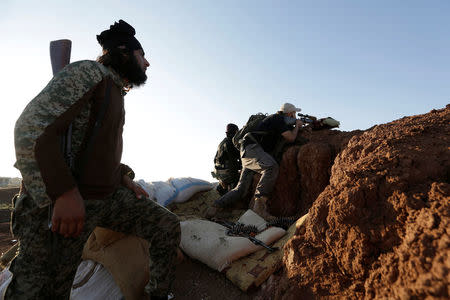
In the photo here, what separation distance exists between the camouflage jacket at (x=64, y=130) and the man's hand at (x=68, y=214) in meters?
0.04

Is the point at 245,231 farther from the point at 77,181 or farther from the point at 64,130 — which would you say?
the point at 64,130

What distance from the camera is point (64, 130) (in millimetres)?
1411

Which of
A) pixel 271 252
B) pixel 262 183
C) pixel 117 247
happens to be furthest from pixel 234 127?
pixel 117 247

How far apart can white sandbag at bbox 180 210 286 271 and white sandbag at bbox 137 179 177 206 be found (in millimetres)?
1287

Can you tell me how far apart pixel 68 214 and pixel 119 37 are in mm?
1225

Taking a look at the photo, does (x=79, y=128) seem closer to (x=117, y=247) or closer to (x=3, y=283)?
(x=117, y=247)

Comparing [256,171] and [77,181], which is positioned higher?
[77,181]

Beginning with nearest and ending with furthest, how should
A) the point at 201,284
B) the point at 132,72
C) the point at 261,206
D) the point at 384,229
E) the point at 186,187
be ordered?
1. the point at 384,229
2. the point at 132,72
3. the point at 201,284
4. the point at 261,206
5. the point at 186,187

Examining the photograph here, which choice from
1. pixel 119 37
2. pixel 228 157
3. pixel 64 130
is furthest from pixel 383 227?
pixel 228 157

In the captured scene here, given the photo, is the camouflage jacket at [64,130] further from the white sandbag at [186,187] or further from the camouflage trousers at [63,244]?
the white sandbag at [186,187]

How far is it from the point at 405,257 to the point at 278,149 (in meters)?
3.33

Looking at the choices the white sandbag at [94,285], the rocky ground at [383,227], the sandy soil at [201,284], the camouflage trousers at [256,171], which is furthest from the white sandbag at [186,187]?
the rocky ground at [383,227]

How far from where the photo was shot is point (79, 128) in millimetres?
1526

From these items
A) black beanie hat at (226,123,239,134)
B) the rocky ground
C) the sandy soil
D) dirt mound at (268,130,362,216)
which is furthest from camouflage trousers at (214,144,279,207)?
the rocky ground
